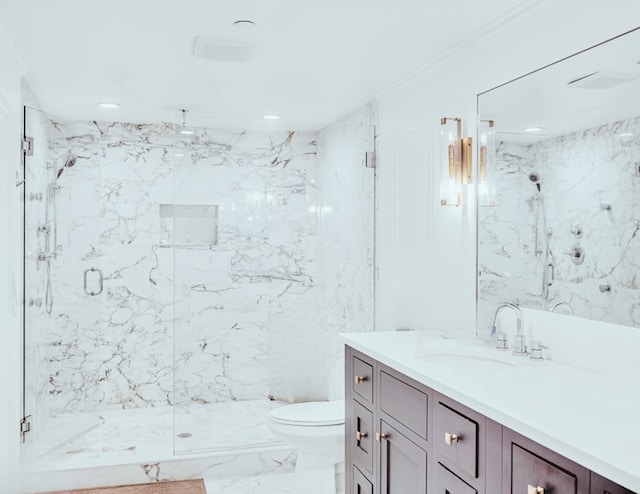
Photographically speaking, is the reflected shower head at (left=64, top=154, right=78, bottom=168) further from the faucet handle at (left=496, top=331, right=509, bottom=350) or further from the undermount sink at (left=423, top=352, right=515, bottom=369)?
the faucet handle at (left=496, top=331, right=509, bottom=350)

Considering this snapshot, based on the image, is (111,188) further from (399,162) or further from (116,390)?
(399,162)

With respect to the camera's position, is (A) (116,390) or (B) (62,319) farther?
(A) (116,390)

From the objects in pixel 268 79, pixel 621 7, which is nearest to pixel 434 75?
pixel 268 79

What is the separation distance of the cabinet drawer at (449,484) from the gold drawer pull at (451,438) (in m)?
0.10

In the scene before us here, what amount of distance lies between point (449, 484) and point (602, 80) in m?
1.42

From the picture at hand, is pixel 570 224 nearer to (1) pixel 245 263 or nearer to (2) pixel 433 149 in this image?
(2) pixel 433 149

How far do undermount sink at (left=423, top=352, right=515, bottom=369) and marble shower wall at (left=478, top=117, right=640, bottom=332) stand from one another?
0.89ft

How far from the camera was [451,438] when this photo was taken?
1.76 meters

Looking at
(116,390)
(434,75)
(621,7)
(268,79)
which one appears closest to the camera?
(621,7)

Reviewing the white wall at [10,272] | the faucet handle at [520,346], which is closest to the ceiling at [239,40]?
the white wall at [10,272]

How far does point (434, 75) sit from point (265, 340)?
2.09 meters

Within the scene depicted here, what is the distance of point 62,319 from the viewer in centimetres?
376

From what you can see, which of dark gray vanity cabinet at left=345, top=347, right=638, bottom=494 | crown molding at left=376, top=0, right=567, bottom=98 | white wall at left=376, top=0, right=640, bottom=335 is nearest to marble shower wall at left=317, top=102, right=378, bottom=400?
white wall at left=376, top=0, right=640, bottom=335

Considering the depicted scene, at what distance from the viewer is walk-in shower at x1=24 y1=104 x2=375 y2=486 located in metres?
3.68
